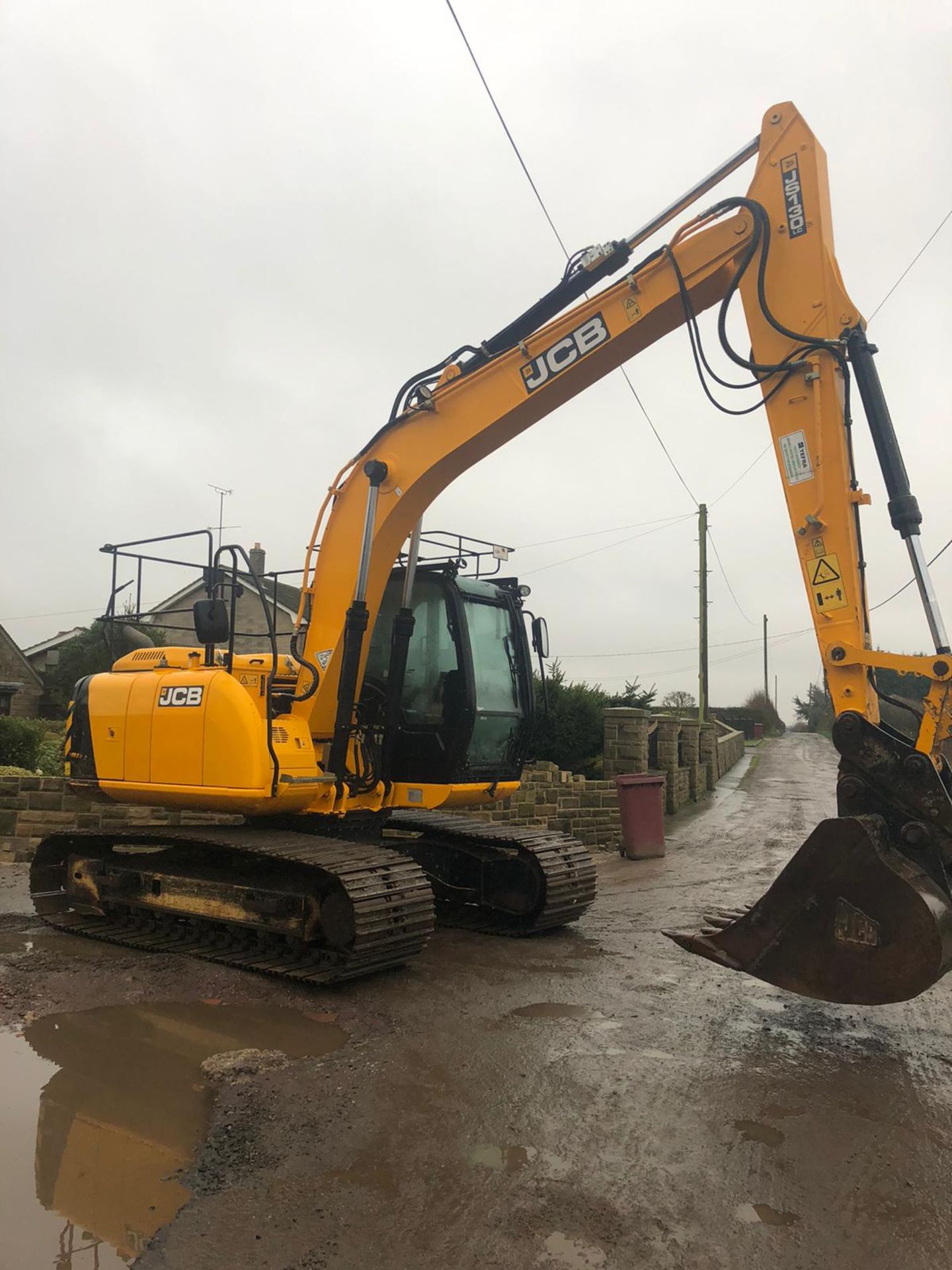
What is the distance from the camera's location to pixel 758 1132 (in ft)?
11.8

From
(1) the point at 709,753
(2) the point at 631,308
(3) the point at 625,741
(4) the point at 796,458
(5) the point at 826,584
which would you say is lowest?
(1) the point at 709,753

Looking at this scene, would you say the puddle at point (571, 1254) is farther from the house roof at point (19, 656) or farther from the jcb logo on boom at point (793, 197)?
the house roof at point (19, 656)

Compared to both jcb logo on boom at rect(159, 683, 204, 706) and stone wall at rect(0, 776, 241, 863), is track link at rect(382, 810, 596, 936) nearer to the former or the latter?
jcb logo on boom at rect(159, 683, 204, 706)

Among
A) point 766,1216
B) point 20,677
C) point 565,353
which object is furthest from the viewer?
point 20,677

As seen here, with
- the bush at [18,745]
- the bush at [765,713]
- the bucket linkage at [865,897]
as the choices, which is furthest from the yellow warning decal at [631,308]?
the bush at [765,713]

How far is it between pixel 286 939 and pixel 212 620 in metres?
2.08

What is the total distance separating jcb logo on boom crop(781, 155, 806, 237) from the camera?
16.3ft

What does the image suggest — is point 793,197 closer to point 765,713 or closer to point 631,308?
point 631,308

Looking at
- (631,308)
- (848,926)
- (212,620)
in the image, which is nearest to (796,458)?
(631,308)

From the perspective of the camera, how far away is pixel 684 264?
17.6 feet

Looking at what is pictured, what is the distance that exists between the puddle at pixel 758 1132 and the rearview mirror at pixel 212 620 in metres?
4.03

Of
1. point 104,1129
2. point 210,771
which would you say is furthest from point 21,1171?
point 210,771

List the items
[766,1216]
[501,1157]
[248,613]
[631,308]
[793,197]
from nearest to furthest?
[766,1216] → [501,1157] → [793,197] → [631,308] → [248,613]

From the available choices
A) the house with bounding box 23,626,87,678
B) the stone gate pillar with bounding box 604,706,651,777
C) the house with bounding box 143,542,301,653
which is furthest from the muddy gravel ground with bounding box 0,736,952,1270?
the house with bounding box 23,626,87,678
